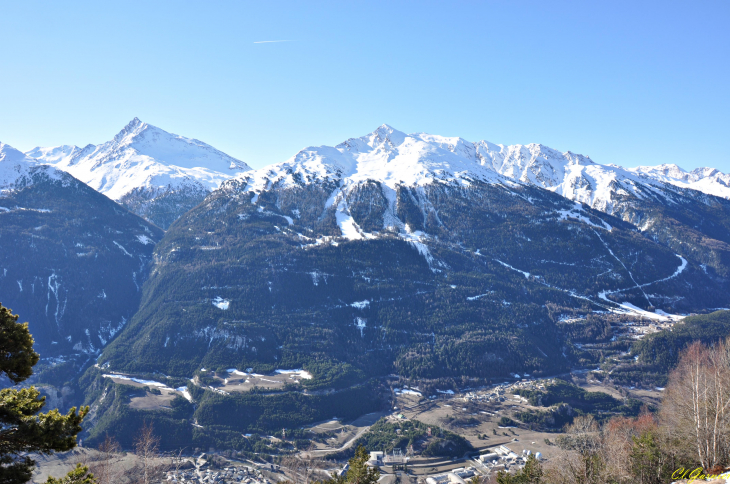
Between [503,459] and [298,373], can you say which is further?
[298,373]

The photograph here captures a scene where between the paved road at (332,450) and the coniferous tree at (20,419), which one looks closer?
the coniferous tree at (20,419)

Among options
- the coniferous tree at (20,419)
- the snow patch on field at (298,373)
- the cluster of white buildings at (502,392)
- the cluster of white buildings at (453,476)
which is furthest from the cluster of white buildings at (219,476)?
the coniferous tree at (20,419)

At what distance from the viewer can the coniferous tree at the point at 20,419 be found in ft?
80.3

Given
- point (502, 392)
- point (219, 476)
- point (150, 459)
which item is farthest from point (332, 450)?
point (502, 392)

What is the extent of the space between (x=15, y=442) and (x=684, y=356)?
198m

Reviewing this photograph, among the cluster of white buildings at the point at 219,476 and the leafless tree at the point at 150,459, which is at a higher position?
the leafless tree at the point at 150,459

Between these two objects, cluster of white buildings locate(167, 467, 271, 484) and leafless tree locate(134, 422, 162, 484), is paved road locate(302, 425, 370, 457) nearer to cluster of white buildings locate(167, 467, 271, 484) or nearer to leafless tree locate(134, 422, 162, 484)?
cluster of white buildings locate(167, 467, 271, 484)

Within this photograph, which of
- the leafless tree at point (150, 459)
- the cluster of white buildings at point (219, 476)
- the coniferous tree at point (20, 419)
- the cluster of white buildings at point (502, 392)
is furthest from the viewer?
the cluster of white buildings at point (502, 392)

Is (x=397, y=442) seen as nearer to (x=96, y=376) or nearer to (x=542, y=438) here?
(x=542, y=438)

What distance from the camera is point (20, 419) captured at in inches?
980

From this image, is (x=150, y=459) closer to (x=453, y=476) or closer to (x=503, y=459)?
(x=453, y=476)

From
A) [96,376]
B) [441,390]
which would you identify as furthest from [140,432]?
[441,390]

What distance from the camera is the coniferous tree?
2447 centimetres

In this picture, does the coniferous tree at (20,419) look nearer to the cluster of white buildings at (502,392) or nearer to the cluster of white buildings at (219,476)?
the cluster of white buildings at (219,476)
